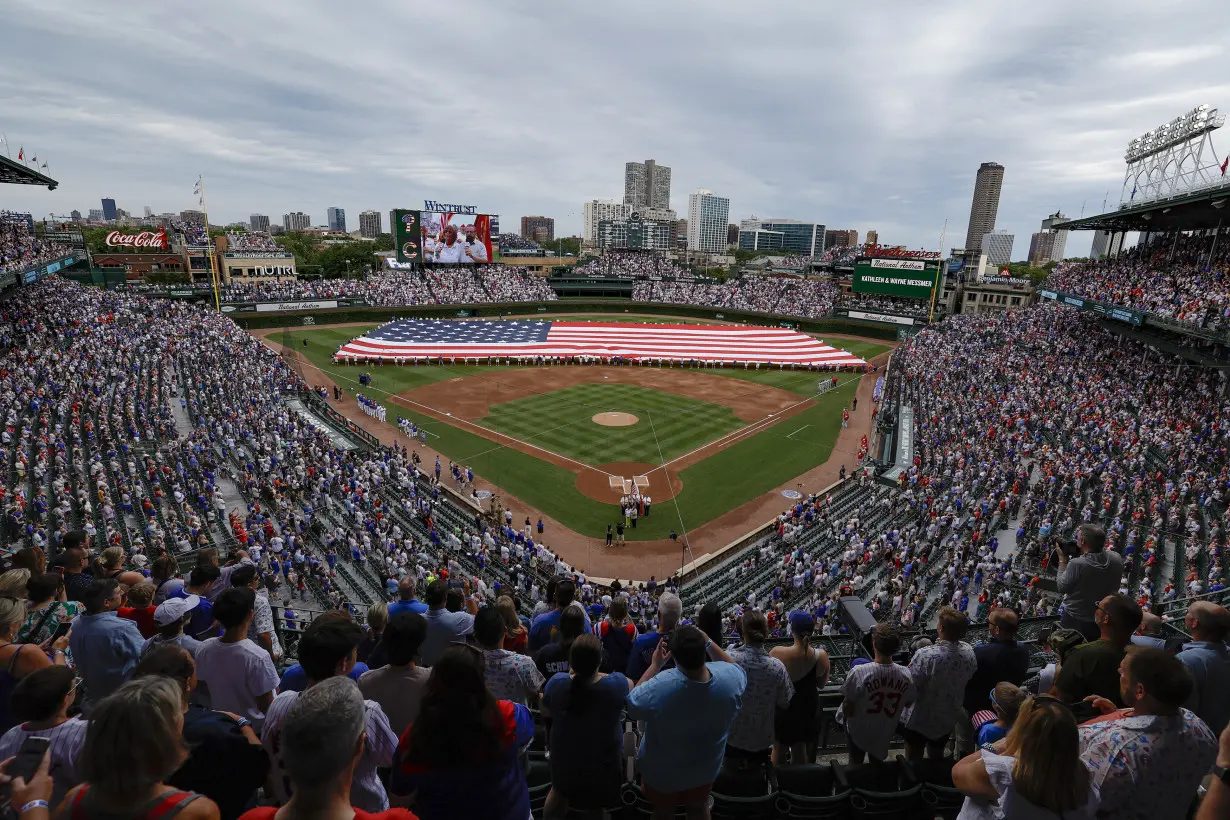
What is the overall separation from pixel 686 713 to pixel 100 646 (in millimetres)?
4979

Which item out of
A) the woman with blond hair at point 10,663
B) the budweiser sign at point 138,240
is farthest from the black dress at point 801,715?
the budweiser sign at point 138,240

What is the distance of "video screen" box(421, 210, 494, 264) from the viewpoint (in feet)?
259

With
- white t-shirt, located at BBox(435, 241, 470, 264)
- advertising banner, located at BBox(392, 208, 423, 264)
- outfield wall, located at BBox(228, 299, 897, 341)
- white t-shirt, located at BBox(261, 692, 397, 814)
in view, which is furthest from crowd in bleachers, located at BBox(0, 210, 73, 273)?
white t-shirt, located at BBox(261, 692, 397, 814)

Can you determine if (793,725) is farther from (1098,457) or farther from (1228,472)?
(1098,457)

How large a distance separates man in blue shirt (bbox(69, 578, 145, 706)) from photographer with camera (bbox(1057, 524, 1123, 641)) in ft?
31.3

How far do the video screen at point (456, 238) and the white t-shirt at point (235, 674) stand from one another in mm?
80199

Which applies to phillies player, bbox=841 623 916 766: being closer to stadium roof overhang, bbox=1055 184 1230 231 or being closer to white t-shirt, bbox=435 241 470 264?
stadium roof overhang, bbox=1055 184 1230 231

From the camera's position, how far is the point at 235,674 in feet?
16.2

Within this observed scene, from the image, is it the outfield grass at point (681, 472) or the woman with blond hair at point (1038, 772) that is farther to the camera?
the outfield grass at point (681, 472)

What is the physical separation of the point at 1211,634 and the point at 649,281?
88183 mm

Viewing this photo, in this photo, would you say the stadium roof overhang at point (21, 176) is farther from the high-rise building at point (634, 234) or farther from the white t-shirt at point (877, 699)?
the high-rise building at point (634, 234)

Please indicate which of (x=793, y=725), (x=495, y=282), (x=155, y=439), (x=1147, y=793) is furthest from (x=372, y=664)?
(x=495, y=282)

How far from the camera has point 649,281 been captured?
298ft

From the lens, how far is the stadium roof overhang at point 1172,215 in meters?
31.1
